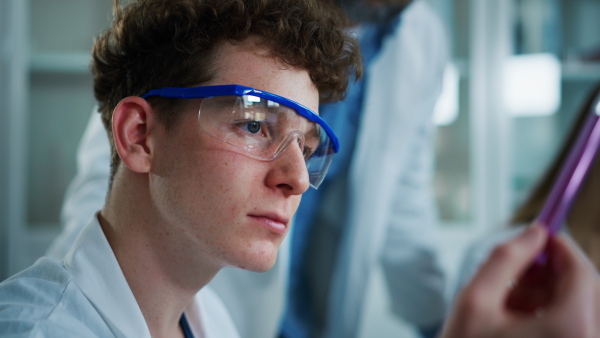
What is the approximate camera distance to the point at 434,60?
1771 millimetres

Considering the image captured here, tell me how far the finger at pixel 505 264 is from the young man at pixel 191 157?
7 cm

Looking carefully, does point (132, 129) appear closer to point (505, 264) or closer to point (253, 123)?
point (253, 123)

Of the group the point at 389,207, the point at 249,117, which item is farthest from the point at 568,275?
the point at 389,207

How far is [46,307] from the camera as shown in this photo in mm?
645

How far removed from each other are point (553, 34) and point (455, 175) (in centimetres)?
80

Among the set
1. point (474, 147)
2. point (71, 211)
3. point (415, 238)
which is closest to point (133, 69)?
point (71, 211)

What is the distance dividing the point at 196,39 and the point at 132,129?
142 millimetres

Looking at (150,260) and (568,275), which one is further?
(568,275)

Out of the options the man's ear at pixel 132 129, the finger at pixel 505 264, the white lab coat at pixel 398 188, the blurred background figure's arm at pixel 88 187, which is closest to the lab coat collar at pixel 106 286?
the man's ear at pixel 132 129

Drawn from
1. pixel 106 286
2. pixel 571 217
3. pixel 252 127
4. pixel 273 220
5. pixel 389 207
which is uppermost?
pixel 252 127

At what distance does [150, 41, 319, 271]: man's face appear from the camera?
0.70 meters

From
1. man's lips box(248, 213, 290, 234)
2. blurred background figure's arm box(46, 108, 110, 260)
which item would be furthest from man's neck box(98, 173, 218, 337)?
blurred background figure's arm box(46, 108, 110, 260)

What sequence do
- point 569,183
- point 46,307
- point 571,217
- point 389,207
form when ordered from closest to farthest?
1. point 46,307
2. point 569,183
3. point 571,217
4. point 389,207

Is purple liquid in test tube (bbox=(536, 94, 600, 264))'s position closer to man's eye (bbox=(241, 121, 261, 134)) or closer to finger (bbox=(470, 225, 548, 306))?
finger (bbox=(470, 225, 548, 306))
